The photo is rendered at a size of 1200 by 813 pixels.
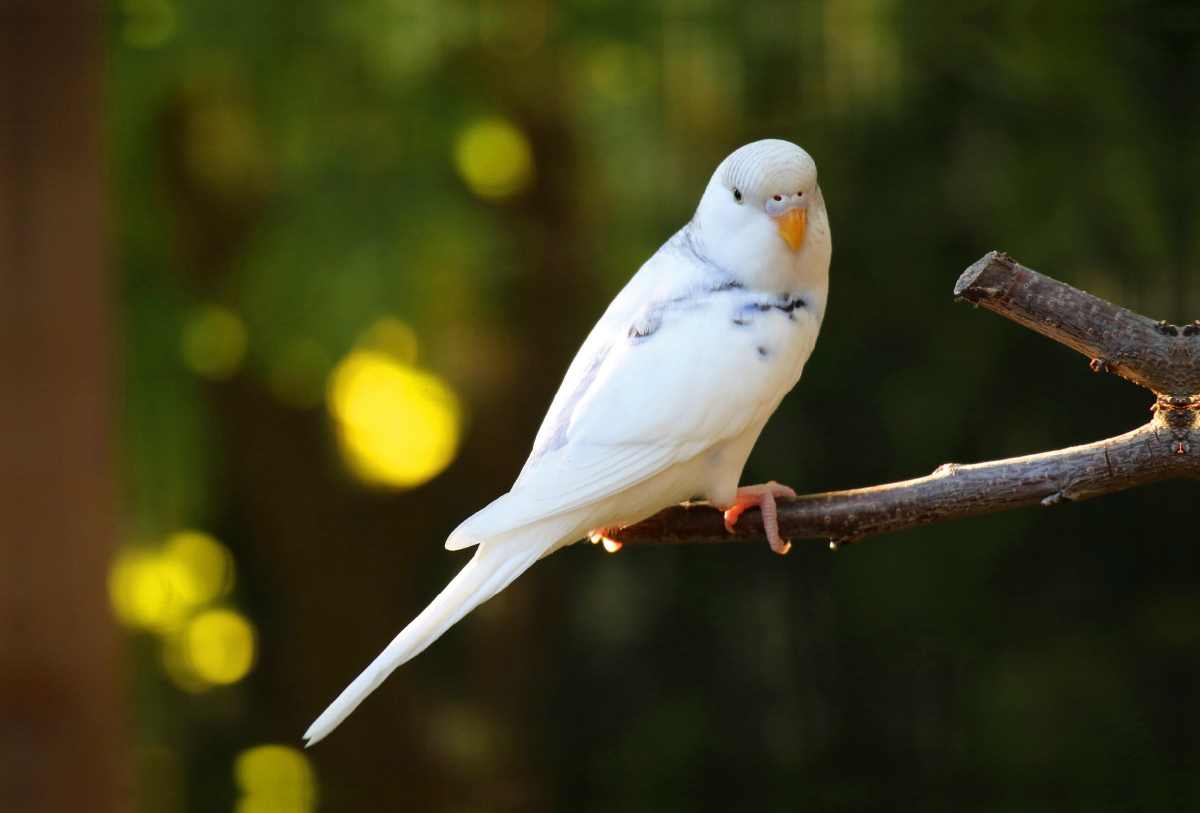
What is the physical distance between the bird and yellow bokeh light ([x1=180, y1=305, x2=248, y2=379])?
0.91 meters

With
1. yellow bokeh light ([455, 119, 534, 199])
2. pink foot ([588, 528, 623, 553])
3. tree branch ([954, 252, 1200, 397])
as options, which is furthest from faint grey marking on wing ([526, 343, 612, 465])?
yellow bokeh light ([455, 119, 534, 199])

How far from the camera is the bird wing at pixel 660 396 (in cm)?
76

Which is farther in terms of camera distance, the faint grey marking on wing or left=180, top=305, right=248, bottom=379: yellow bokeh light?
left=180, top=305, right=248, bottom=379: yellow bokeh light

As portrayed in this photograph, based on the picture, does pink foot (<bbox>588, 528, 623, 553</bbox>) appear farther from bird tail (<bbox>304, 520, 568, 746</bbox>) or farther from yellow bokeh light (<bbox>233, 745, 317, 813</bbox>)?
yellow bokeh light (<bbox>233, 745, 317, 813</bbox>)

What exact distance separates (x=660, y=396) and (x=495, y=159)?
91 centimetres

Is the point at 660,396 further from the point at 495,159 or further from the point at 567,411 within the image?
the point at 495,159

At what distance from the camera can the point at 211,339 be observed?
1557 mm

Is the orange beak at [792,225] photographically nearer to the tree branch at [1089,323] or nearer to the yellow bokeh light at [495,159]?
the tree branch at [1089,323]

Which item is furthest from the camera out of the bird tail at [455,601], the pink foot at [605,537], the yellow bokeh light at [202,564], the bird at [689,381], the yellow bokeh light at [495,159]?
the yellow bokeh light at [202,564]

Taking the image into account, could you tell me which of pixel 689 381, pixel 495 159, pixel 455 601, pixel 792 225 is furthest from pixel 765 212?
pixel 495 159

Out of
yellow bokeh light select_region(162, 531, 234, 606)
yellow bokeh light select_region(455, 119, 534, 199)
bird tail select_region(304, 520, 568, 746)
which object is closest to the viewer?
bird tail select_region(304, 520, 568, 746)

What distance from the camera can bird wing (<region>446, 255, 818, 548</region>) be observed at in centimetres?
76

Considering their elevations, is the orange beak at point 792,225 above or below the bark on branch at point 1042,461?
above

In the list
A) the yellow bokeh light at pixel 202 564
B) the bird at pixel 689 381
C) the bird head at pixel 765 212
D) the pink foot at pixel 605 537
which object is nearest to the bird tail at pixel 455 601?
the bird at pixel 689 381
